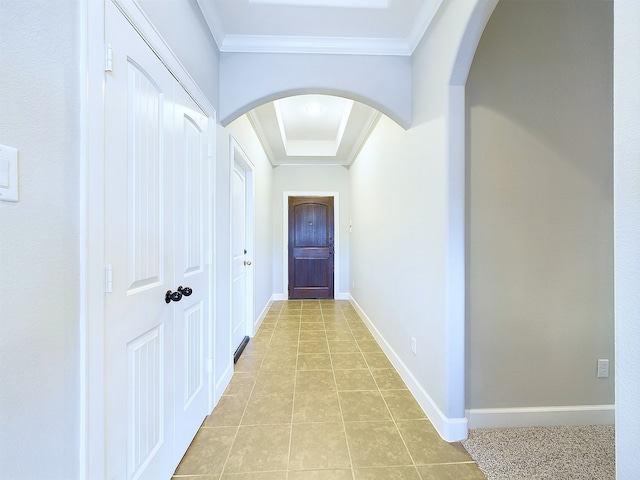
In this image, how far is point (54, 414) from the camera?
0.71m

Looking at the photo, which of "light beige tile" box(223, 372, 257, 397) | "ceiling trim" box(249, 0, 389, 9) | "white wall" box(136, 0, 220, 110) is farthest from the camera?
"light beige tile" box(223, 372, 257, 397)

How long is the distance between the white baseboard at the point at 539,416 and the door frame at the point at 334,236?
3609 millimetres

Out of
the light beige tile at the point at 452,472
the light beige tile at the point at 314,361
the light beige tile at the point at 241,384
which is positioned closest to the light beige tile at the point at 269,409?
the light beige tile at the point at 241,384

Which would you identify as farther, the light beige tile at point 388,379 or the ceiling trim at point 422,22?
the light beige tile at point 388,379

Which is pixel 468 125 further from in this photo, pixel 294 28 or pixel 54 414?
pixel 54 414

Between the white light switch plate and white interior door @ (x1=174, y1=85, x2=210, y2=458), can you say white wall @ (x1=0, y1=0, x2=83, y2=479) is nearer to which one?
the white light switch plate

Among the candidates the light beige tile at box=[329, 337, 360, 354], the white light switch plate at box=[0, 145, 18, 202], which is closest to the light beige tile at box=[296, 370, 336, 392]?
the light beige tile at box=[329, 337, 360, 354]

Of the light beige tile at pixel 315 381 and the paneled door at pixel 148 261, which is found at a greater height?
A: the paneled door at pixel 148 261

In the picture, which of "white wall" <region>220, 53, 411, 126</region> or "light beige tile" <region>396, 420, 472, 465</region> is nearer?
"light beige tile" <region>396, 420, 472, 465</region>

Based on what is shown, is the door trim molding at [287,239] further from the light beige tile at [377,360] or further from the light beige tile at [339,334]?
the light beige tile at [377,360]

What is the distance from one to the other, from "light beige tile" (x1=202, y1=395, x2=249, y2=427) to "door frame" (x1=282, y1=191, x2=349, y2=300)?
10.7ft

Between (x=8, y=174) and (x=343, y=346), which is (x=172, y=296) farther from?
(x=343, y=346)

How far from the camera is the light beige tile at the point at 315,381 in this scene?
2.11 metres

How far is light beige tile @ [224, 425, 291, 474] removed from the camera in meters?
1.39
